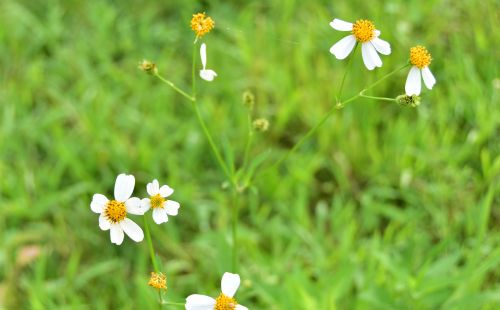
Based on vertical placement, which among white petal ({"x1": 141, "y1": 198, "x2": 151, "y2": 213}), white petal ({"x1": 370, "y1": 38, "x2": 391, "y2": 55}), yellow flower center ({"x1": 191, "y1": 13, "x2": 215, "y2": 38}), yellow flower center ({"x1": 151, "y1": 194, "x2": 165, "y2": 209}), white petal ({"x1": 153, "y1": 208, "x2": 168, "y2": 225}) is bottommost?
white petal ({"x1": 153, "y1": 208, "x2": 168, "y2": 225})

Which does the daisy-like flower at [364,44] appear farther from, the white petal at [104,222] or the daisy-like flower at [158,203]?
the white petal at [104,222]

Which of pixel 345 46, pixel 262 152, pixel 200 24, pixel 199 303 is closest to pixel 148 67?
pixel 200 24

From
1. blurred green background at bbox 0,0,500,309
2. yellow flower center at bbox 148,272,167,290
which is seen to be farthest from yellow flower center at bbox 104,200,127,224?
blurred green background at bbox 0,0,500,309

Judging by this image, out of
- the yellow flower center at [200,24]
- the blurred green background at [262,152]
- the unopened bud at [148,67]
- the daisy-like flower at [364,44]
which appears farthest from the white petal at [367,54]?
the blurred green background at [262,152]

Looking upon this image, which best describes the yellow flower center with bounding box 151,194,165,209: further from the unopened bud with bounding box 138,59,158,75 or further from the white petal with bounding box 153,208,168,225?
the unopened bud with bounding box 138,59,158,75

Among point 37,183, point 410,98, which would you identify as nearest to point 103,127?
point 37,183

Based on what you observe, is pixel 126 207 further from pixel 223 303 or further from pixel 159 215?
pixel 223 303
